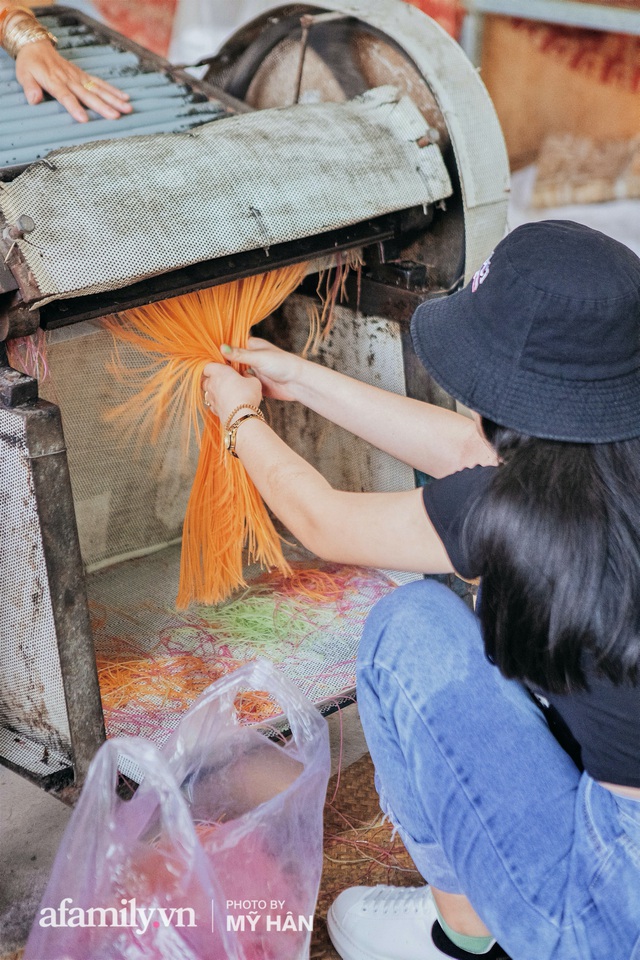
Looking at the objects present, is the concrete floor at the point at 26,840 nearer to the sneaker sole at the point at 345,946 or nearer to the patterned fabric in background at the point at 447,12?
the sneaker sole at the point at 345,946

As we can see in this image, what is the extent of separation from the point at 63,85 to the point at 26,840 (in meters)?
1.29

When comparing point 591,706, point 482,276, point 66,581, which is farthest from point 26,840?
point 482,276

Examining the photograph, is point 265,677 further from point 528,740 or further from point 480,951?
point 480,951

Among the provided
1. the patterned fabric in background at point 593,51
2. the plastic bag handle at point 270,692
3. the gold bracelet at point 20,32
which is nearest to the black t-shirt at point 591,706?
the plastic bag handle at point 270,692

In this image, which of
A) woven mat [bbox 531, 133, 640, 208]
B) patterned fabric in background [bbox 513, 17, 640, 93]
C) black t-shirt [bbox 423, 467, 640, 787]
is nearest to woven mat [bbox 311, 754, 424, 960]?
black t-shirt [bbox 423, 467, 640, 787]

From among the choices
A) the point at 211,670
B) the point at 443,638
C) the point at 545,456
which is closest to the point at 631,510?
the point at 545,456

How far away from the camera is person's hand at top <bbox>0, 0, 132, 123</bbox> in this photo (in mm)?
1710

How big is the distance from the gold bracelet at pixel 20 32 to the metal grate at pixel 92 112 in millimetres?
34

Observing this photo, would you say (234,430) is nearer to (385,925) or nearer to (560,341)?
(560,341)

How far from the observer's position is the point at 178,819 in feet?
3.97

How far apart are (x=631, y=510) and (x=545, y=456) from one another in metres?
0.11

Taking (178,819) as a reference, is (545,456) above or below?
above

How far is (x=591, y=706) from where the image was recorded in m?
1.14

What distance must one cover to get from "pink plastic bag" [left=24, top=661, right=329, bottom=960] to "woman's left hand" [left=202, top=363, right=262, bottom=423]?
0.44 meters
